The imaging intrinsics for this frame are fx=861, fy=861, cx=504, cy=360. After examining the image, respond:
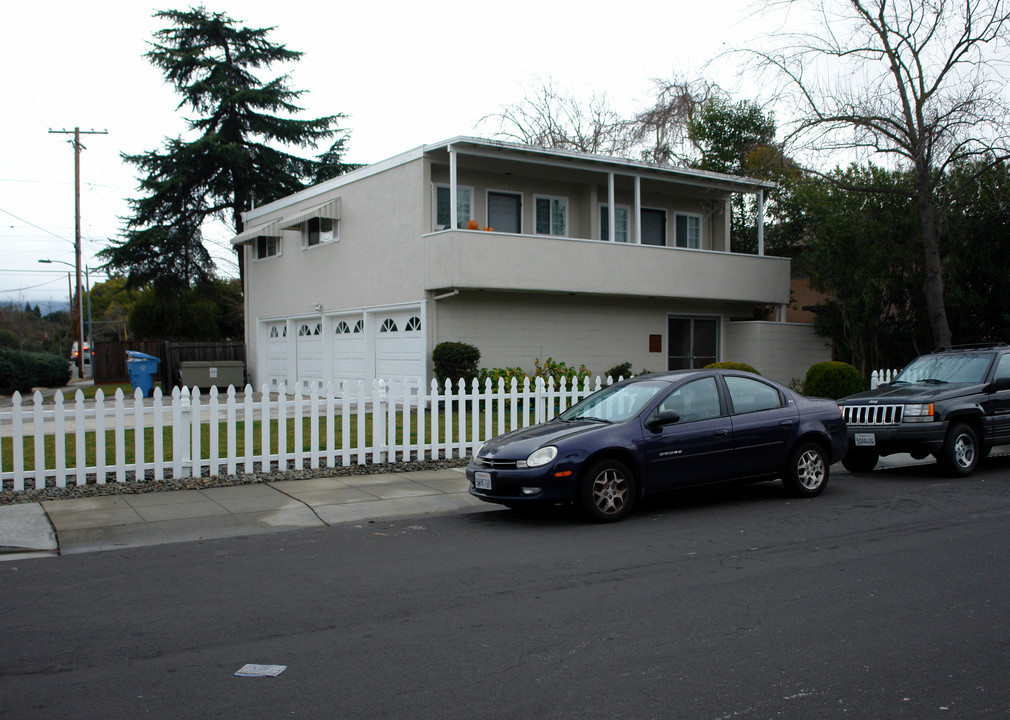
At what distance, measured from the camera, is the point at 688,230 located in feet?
77.5

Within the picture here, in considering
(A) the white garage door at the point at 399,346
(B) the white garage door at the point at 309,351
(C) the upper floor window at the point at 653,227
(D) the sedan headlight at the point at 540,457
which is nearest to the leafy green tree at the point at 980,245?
(C) the upper floor window at the point at 653,227

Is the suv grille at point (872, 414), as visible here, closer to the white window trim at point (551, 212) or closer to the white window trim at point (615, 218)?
the white window trim at point (615, 218)

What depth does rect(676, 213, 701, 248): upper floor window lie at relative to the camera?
23484mm

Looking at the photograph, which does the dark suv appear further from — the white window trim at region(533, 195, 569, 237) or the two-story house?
the white window trim at region(533, 195, 569, 237)

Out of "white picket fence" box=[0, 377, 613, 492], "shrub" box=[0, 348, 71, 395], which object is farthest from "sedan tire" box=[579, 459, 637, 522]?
"shrub" box=[0, 348, 71, 395]

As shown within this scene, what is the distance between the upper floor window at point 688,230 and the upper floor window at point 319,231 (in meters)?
9.18

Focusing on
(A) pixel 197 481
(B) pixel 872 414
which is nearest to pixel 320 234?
(A) pixel 197 481

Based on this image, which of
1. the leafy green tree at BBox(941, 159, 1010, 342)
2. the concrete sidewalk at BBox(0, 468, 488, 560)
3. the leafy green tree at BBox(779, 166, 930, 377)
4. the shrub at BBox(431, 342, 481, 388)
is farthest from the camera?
the leafy green tree at BBox(779, 166, 930, 377)

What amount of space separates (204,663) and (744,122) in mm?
28096

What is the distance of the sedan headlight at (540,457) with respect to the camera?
26.7ft

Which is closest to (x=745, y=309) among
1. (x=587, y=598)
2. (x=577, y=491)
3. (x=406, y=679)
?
(x=577, y=491)

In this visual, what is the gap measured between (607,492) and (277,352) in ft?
59.9

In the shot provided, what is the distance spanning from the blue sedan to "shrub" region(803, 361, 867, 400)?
7993mm

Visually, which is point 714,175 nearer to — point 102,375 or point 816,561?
point 816,561
